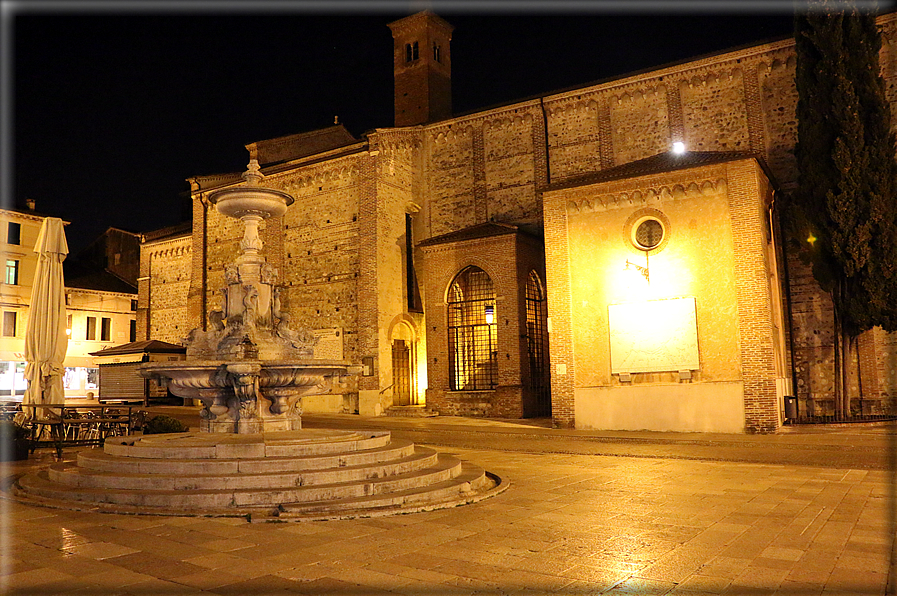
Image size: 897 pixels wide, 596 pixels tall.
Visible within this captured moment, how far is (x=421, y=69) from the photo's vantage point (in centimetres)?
2897

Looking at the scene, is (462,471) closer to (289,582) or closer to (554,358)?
(289,582)

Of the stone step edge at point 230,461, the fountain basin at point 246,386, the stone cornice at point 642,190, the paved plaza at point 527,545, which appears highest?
the stone cornice at point 642,190

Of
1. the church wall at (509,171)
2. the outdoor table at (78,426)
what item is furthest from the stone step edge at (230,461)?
the church wall at (509,171)

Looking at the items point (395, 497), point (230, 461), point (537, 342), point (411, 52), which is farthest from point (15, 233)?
point (395, 497)

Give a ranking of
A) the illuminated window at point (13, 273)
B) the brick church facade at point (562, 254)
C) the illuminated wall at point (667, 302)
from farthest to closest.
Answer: the illuminated window at point (13, 273)
the brick church facade at point (562, 254)
the illuminated wall at point (667, 302)

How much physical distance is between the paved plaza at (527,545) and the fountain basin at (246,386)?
8.45 feet

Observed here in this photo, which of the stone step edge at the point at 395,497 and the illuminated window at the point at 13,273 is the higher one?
the illuminated window at the point at 13,273

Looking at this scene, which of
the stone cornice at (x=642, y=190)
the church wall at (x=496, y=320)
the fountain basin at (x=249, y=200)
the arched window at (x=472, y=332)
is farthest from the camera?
the arched window at (x=472, y=332)

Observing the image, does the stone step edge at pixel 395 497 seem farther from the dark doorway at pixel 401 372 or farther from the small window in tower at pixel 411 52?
the small window in tower at pixel 411 52

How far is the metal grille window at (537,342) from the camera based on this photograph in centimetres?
2247

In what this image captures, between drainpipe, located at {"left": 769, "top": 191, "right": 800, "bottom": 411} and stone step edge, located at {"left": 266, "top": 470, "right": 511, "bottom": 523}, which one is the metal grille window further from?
stone step edge, located at {"left": 266, "top": 470, "right": 511, "bottom": 523}

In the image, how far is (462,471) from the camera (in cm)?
884

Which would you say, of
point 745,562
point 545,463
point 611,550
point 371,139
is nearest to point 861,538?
point 745,562

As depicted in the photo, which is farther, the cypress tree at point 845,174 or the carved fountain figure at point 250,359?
the cypress tree at point 845,174
